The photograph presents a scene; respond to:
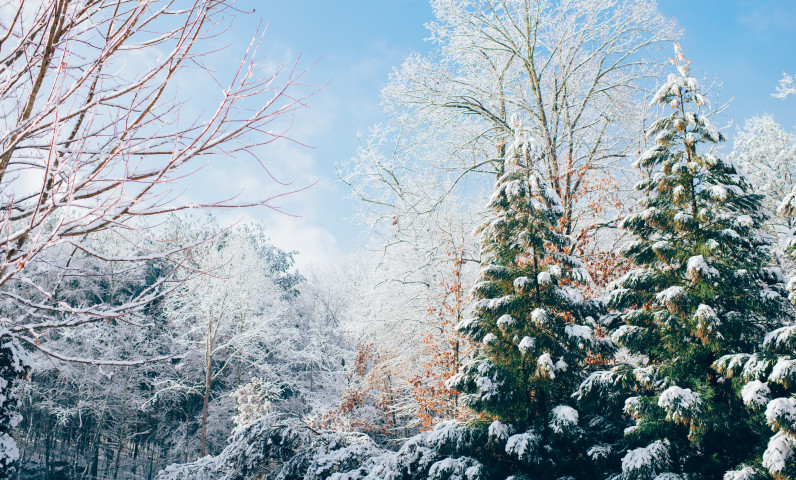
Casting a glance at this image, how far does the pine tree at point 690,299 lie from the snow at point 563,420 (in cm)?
71

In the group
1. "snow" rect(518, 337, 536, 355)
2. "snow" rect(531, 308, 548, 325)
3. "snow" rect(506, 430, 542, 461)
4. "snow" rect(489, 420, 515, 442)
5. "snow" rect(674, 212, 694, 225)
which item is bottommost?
"snow" rect(506, 430, 542, 461)

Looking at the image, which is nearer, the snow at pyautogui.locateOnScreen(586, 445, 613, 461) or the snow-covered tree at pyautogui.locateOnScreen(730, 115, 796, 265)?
the snow at pyautogui.locateOnScreen(586, 445, 613, 461)

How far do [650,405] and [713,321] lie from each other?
54.1 inches

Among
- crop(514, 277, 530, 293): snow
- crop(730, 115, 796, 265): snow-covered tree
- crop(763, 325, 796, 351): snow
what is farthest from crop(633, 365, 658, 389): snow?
crop(730, 115, 796, 265): snow-covered tree

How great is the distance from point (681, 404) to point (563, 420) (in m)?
1.44

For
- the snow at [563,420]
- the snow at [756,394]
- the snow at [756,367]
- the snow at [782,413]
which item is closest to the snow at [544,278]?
the snow at [563,420]

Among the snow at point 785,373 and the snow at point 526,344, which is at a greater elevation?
the snow at point 526,344

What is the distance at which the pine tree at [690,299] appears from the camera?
5859mm

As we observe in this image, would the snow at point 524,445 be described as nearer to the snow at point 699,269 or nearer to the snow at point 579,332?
the snow at point 579,332

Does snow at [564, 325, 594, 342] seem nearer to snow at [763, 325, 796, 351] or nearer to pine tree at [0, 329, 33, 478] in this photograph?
snow at [763, 325, 796, 351]

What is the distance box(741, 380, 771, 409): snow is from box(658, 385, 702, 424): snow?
1.90ft

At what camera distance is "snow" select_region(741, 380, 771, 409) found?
5.20m

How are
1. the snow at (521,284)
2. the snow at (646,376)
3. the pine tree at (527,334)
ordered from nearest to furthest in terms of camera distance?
1. the snow at (646,376)
2. the pine tree at (527,334)
3. the snow at (521,284)

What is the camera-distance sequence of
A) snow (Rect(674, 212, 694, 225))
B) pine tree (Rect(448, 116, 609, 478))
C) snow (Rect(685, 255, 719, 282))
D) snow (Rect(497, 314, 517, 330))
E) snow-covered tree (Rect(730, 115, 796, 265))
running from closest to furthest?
snow (Rect(685, 255, 719, 282)), pine tree (Rect(448, 116, 609, 478)), snow (Rect(674, 212, 694, 225)), snow (Rect(497, 314, 517, 330)), snow-covered tree (Rect(730, 115, 796, 265))
